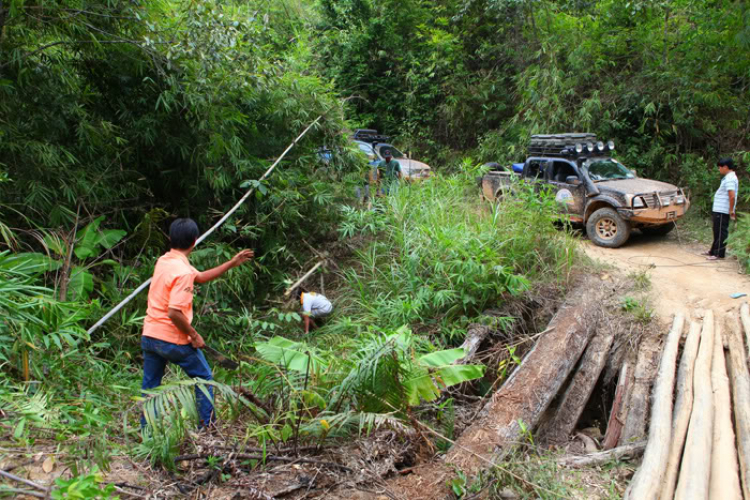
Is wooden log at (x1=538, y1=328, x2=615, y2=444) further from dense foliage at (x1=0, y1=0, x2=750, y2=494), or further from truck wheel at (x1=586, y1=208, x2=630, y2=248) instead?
truck wheel at (x1=586, y1=208, x2=630, y2=248)

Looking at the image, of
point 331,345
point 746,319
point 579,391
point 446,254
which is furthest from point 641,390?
point 331,345

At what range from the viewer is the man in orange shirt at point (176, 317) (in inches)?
141

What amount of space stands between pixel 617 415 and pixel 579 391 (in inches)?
16.9

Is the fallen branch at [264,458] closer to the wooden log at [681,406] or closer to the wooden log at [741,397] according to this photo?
the wooden log at [681,406]

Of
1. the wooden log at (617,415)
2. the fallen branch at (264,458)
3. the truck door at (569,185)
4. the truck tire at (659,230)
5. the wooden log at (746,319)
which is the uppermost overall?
the truck door at (569,185)

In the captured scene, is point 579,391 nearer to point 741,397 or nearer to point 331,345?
point 741,397

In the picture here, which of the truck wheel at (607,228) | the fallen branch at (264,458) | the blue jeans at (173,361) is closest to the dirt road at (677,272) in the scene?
the truck wheel at (607,228)

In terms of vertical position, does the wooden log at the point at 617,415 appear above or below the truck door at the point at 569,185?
below

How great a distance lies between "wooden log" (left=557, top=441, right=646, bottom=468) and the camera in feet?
11.8

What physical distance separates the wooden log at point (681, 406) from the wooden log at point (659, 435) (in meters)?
0.04

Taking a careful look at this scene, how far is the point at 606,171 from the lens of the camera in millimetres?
9312

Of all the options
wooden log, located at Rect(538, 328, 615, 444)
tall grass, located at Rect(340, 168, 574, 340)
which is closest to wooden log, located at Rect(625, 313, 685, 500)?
wooden log, located at Rect(538, 328, 615, 444)

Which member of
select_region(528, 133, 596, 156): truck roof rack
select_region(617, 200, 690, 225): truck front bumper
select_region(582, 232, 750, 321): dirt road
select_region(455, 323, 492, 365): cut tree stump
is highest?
select_region(528, 133, 596, 156): truck roof rack

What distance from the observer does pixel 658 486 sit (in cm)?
307
